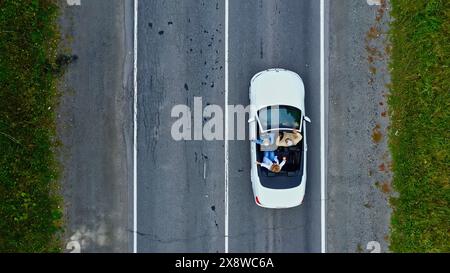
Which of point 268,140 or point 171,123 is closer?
point 268,140

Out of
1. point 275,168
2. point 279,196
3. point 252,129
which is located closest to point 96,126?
point 252,129

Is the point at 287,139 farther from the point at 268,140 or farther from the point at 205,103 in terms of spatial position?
the point at 205,103

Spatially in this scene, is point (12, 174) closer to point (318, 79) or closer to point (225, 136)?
point (225, 136)

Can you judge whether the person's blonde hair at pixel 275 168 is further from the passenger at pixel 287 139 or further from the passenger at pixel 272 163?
the passenger at pixel 287 139

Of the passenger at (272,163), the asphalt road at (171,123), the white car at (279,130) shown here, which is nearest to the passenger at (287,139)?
the white car at (279,130)

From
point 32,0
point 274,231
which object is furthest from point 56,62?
point 274,231
